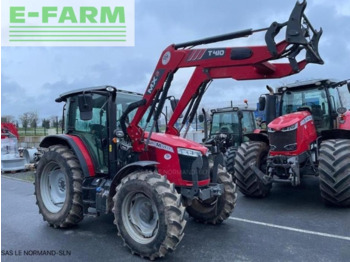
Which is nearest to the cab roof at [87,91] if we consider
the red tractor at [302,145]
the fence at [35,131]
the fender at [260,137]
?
the red tractor at [302,145]

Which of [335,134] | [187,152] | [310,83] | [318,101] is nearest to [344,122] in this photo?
[318,101]

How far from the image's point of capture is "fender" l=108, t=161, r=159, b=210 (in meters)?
3.98

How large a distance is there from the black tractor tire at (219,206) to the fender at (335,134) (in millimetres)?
2491

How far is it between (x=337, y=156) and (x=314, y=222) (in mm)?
1260

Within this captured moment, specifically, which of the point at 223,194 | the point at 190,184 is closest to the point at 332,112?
the point at 223,194

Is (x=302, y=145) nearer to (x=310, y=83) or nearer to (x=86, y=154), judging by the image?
(x=310, y=83)

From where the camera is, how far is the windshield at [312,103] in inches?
265

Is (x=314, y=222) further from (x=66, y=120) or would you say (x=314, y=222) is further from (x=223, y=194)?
(x=66, y=120)

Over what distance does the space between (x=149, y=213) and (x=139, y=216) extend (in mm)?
172

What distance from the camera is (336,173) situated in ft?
17.9

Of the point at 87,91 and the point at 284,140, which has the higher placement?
the point at 87,91

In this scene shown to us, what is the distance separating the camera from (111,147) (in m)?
4.59

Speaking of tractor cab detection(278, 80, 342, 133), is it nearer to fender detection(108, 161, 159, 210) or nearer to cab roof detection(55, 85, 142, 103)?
cab roof detection(55, 85, 142, 103)

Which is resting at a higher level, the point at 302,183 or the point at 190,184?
the point at 190,184
